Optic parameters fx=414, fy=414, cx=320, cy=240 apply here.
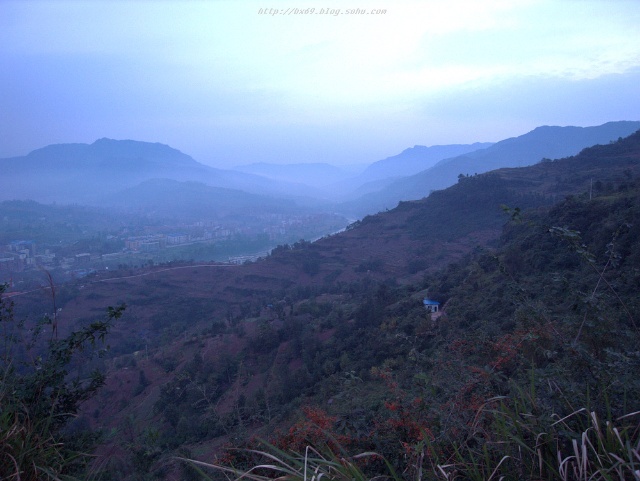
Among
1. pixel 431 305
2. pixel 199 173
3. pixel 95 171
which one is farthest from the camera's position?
pixel 199 173

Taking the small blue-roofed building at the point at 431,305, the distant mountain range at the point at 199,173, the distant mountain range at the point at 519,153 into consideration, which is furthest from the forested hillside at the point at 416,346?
the distant mountain range at the point at 199,173

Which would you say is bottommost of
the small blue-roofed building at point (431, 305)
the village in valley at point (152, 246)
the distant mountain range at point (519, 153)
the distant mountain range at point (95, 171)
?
the small blue-roofed building at point (431, 305)

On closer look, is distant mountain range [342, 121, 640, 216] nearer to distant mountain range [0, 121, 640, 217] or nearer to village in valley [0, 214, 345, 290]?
distant mountain range [0, 121, 640, 217]

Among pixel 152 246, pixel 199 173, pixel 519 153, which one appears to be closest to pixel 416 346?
pixel 152 246

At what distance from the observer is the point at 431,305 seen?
1130 centimetres

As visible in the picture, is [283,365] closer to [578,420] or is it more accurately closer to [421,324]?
[421,324]

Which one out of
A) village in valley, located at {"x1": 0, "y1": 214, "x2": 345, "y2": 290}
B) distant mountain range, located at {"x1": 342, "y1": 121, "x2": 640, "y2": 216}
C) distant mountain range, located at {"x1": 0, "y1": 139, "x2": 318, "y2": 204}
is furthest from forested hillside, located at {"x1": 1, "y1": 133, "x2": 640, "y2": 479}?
distant mountain range, located at {"x1": 0, "y1": 139, "x2": 318, "y2": 204}

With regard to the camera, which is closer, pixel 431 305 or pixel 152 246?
pixel 431 305

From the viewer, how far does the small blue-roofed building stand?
1092cm

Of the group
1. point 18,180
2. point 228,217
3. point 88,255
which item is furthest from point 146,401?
point 18,180

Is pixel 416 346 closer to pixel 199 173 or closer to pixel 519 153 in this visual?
pixel 519 153

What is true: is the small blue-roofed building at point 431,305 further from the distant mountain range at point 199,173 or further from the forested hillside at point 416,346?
the distant mountain range at point 199,173

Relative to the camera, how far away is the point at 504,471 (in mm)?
1730

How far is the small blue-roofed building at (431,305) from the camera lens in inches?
430
